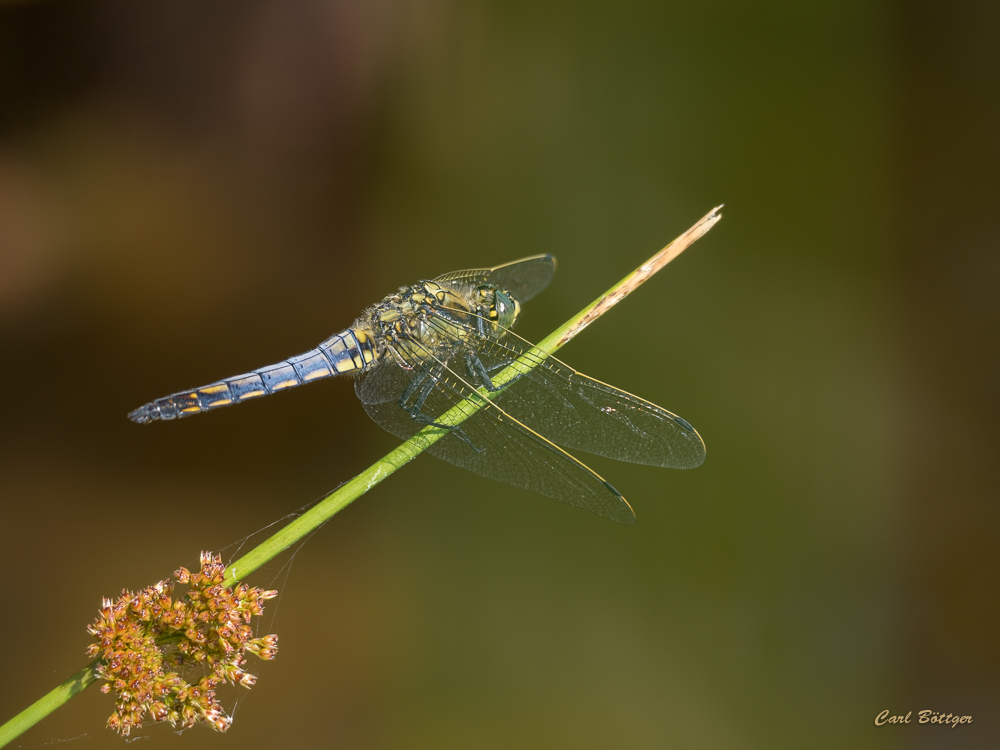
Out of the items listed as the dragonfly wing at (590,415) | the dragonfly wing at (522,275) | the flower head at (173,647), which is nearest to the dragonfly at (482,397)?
→ the dragonfly wing at (590,415)

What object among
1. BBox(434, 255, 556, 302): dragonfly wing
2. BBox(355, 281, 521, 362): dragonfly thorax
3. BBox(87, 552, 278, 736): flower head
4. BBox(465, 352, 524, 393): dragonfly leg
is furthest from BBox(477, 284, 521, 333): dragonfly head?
BBox(87, 552, 278, 736): flower head

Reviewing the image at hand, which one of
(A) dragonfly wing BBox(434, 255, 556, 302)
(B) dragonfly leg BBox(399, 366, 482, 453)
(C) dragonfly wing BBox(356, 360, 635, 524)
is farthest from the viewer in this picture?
(A) dragonfly wing BBox(434, 255, 556, 302)

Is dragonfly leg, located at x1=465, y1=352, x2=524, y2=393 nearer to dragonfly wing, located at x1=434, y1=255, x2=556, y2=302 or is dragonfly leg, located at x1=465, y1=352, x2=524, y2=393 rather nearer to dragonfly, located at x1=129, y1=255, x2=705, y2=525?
dragonfly, located at x1=129, y1=255, x2=705, y2=525

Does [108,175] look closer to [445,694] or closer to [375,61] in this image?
[375,61]

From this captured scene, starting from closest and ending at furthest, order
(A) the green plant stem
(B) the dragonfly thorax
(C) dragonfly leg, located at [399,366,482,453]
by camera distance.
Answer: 1. (A) the green plant stem
2. (C) dragonfly leg, located at [399,366,482,453]
3. (B) the dragonfly thorax

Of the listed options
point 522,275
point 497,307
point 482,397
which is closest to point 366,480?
point 482,397

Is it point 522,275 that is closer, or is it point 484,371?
point 484,371

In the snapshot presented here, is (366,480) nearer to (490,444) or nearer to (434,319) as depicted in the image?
(490,444)
